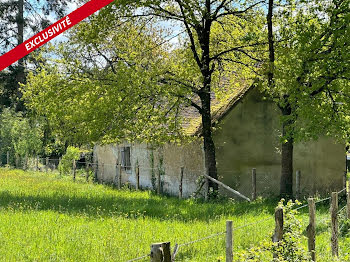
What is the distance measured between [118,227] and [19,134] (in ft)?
84.2

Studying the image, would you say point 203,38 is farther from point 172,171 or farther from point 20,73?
point 20,73

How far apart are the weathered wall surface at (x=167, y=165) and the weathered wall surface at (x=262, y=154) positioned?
1090 millimetres

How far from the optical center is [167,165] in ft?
66.0

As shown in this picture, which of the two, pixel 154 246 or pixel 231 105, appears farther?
pixel 231 105

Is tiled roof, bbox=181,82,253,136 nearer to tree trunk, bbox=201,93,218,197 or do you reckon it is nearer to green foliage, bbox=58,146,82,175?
tree trunk, bbox=201,93,218,197

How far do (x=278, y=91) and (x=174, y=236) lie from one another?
7.69 meters

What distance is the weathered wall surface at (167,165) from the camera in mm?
18406

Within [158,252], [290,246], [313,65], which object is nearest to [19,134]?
[313,65]

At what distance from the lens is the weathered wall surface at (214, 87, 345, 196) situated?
1828 cm

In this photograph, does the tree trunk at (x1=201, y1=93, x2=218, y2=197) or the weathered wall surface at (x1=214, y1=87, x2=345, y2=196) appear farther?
the weathered wall surface at (x1=214, y1=87, x2=345, y2=196)

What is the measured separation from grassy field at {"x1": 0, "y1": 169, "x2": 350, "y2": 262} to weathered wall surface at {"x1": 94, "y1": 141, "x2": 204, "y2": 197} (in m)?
2.59

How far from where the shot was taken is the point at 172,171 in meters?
19.7

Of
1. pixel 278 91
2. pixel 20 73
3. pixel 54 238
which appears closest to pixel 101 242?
pixel 54 238

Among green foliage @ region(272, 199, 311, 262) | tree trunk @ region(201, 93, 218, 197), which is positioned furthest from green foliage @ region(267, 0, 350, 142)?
green foliage @ region(272, 199, 311, 262)
